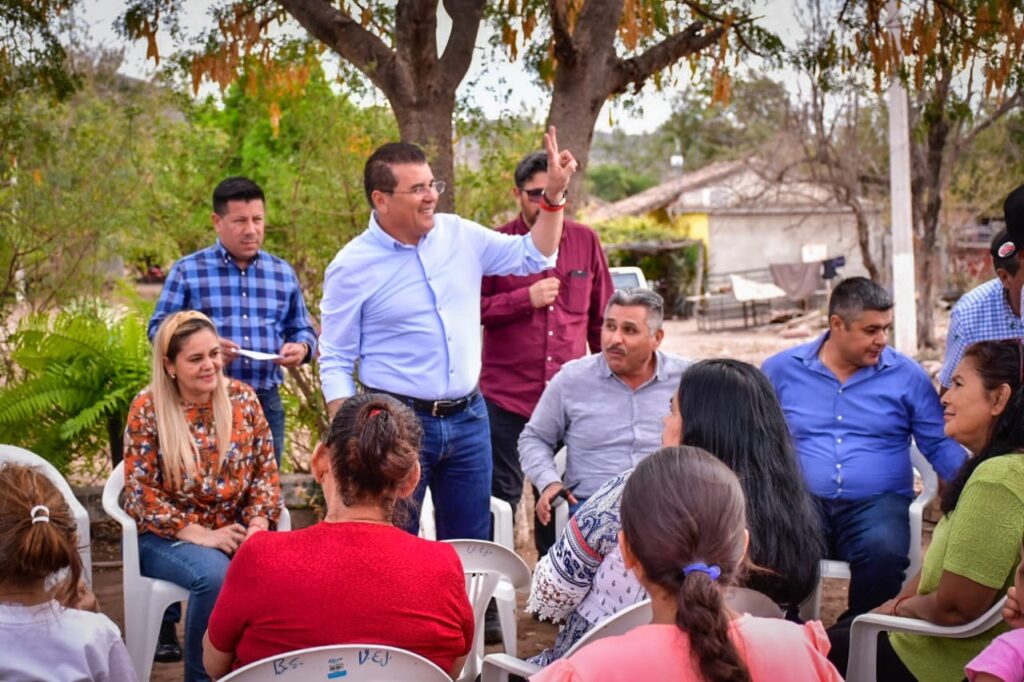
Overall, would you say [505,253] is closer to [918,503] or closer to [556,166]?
[556,166]

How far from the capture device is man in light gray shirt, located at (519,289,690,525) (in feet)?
14.8

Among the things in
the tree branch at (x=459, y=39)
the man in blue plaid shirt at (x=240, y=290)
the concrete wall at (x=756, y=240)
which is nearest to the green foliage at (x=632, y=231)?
the concrete wall at (x=756, y=240)

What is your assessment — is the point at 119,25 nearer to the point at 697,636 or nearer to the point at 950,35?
the point at 950,35

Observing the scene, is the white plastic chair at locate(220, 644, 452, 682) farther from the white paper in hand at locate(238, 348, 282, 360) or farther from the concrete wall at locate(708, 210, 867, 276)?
the concrete wall at locate(708, 210, 867, 276)

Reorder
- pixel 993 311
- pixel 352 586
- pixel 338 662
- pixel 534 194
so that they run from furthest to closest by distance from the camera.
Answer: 1. pixel 534 194
2. pixel 993 311
3. pixel 352 586
4. pixel 338 662

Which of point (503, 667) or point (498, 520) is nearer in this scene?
point (503, 667)

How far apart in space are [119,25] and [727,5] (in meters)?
3.67

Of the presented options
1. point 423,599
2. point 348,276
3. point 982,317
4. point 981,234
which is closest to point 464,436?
point 348,276

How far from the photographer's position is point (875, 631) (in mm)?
3369

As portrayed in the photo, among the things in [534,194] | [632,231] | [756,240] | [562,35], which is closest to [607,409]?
[534,194]

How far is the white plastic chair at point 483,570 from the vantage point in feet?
10.9

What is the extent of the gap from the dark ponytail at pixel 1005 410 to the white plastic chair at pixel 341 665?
5.31 feet

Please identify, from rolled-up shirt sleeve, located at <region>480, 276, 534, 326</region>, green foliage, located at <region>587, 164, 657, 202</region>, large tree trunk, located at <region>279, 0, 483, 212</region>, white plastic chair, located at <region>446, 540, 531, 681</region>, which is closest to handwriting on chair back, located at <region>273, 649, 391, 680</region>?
white plastic chair, located at <region>446, 540, 531, 681</region>

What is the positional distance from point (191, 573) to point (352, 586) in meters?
1.61
